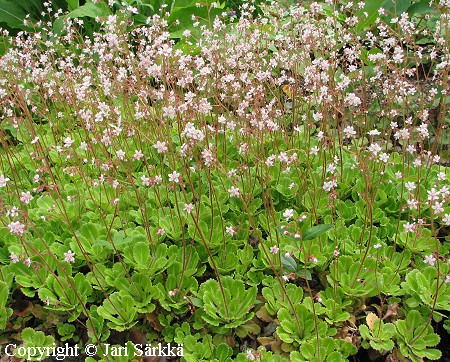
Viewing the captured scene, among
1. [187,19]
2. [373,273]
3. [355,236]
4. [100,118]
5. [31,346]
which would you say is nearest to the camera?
[100,118]

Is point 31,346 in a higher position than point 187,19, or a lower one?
lower

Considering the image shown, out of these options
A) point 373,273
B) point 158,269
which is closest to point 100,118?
point 158,269

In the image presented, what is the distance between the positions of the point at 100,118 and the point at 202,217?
96cm

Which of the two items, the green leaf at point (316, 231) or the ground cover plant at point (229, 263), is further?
the ground cover plant at point (229, 263)

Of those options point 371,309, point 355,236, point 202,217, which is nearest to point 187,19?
point 202,217

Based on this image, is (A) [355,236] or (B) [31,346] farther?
(A) [355,236]

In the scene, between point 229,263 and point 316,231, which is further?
point 229,263

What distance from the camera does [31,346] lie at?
85.0 inches

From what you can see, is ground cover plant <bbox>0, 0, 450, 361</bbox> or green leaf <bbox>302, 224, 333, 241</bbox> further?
ground cover plant <bbox>0, 0, 450, 361</bbox>

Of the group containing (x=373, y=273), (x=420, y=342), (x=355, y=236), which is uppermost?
(x=355, y=236)

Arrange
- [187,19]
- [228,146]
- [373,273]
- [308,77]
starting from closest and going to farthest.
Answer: [373,273] < [308,77] < [228,146] < [187,19]

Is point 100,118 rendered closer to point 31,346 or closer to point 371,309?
point 31,346

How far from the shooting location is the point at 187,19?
5.43 meters

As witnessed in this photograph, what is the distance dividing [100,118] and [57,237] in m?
1.02
